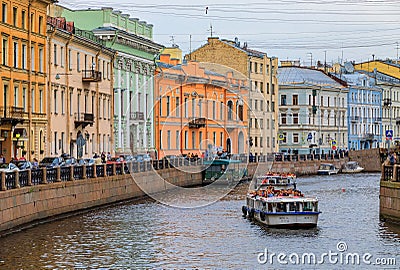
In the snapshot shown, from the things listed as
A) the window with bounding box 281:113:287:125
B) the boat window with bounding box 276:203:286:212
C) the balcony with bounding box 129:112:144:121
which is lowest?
the boat window with bounding box 276:203:286:212

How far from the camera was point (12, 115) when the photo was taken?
148ft

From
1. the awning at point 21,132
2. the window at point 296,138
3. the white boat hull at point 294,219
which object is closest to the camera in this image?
the white boat hull at point 294,219

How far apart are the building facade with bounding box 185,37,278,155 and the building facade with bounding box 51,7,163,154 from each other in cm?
1692

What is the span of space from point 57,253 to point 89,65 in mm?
29166

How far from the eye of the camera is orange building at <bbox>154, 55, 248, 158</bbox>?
68.4 m

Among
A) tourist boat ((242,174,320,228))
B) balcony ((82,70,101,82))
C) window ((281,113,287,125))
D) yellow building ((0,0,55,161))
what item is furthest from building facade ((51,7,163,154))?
window ((281,113,287,125))

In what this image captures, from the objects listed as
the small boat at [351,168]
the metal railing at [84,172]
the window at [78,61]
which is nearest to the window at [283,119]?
the small boat at [351,168]

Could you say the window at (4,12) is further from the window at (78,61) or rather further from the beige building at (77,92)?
the window at (78,61)

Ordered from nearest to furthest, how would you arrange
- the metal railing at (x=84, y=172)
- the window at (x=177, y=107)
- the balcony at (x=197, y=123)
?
1. the metal railing at (x=84, y=172)
2. the window at (x=177, y=107)
3. the balcony at (x=197, y=123)

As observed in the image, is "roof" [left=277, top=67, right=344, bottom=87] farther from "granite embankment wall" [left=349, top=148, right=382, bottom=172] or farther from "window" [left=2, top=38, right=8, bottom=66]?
"window" [left=2, top=38, right=8, bottom=66]

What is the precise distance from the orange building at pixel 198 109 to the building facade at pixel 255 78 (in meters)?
1.46

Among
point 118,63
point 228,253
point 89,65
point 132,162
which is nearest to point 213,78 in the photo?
point 118,63

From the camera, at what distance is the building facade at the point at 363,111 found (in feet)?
340

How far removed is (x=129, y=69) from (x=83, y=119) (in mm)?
10074
